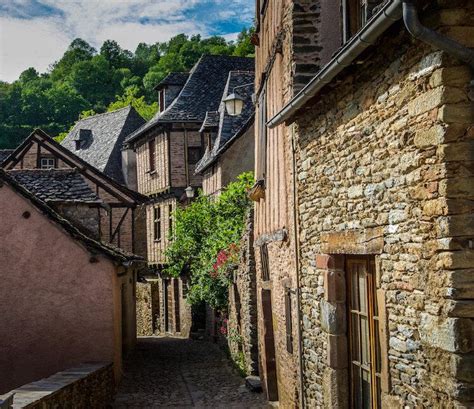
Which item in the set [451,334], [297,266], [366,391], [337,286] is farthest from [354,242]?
[297,266]

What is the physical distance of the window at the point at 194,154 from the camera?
2559 cm

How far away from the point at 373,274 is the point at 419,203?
1511mm

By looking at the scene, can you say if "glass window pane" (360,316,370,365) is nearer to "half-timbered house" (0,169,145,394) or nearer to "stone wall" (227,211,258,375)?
"stone wall" (227,211,258,375)

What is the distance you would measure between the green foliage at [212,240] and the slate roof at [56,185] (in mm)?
2979

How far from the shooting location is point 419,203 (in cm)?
473

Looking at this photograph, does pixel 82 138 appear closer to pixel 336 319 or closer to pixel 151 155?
pixel 151 155

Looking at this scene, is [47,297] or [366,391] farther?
[47,297]

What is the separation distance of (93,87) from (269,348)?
57.1 m

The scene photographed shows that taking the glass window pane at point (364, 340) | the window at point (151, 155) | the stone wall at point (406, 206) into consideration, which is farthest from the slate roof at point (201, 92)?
the glass window pane at point (364, 340)

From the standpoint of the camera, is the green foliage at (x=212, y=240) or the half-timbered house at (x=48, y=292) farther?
the green foliage at (x=212, y=240)

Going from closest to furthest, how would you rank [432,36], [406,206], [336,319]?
1. [432,36]
2. [406,206]
3. [336,319]

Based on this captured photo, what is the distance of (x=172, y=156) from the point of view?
25516 mm

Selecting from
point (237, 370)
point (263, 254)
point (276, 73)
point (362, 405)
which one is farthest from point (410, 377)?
point (237, 370)

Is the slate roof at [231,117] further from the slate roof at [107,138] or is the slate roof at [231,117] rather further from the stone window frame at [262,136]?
the slate roof at [107,138]
